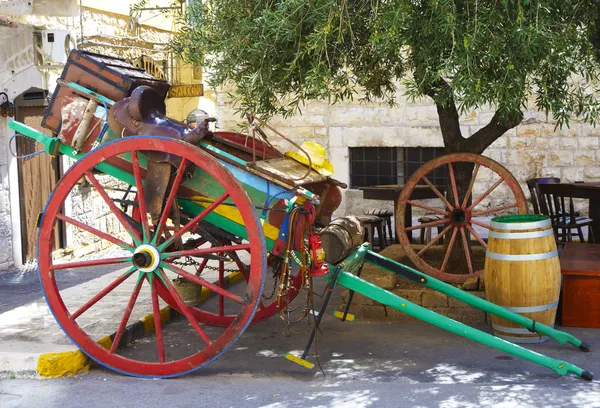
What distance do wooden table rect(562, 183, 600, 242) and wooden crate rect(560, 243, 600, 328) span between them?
79.5 inches

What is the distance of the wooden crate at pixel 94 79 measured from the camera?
18.9 feet

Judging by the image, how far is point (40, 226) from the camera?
17.8ft

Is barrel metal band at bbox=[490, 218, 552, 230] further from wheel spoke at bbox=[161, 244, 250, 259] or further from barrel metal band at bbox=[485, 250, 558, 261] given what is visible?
wheel spoke at bbox=[161, 244, 250, 259]

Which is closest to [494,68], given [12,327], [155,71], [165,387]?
[165,387]

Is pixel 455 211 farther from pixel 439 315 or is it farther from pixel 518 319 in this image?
pixel 439 315

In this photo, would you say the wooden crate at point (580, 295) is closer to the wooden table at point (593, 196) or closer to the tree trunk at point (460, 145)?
the tree trunk at point (460, 145)

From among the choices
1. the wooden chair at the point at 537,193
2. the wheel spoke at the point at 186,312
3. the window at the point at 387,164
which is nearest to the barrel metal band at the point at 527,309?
the wheel spoke at the point at 186,312

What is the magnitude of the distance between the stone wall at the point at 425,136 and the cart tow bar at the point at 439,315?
22.6 ft

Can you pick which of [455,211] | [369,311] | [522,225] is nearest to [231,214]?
[369,311]

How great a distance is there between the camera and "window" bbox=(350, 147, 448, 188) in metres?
13.4

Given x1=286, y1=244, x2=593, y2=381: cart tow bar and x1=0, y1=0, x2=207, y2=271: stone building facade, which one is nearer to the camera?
x1=286, y1=244, x2=593, y2=381: cart tow bar

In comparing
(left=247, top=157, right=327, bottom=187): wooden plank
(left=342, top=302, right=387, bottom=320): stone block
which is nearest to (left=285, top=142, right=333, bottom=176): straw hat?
(left=247, top=157, right=327, bottom=187): wooden plank

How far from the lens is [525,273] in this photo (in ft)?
19.3

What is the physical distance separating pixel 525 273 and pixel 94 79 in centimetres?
322
